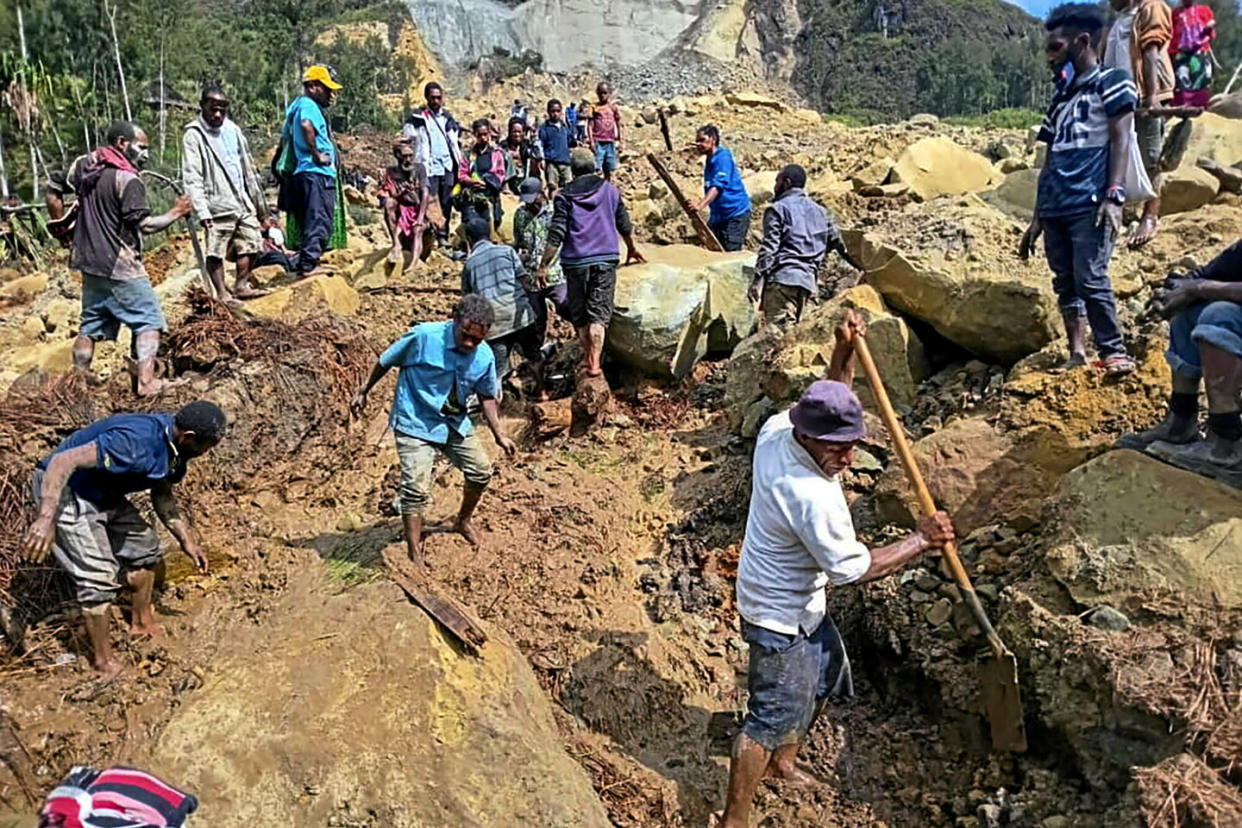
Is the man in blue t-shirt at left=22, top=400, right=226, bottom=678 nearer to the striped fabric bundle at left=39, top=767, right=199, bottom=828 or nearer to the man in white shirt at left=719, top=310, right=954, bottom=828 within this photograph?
the striped fabric bundle at left=39, top=767, right=199, bottom=828

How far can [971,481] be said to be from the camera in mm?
4176

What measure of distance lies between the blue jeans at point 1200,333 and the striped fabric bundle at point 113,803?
3.47 m

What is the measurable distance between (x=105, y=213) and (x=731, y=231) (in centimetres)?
522

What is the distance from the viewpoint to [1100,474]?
3.49 m

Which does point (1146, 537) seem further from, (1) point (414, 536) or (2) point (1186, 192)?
(2) point (1186, 192)

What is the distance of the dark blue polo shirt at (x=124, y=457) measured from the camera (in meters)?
3.97

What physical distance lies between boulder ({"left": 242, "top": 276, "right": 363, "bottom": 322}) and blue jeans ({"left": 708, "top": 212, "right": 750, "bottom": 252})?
3364 mm

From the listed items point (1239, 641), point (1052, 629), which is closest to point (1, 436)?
point (1052, 629)

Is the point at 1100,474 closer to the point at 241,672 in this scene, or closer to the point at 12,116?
the point at 241,672

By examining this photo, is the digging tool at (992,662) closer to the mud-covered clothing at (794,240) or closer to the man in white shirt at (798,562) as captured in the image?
the man in white shirt at (798,562)

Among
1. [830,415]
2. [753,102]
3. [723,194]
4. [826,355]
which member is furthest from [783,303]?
[753,102]

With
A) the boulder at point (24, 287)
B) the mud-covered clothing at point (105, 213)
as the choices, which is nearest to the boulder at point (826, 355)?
the mud-covered clothing at point (105, 213)

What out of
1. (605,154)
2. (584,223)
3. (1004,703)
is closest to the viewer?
(1004,703)

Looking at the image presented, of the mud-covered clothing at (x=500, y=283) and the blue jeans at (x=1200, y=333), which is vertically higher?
the blue jeans at (x=1200, y=333)
